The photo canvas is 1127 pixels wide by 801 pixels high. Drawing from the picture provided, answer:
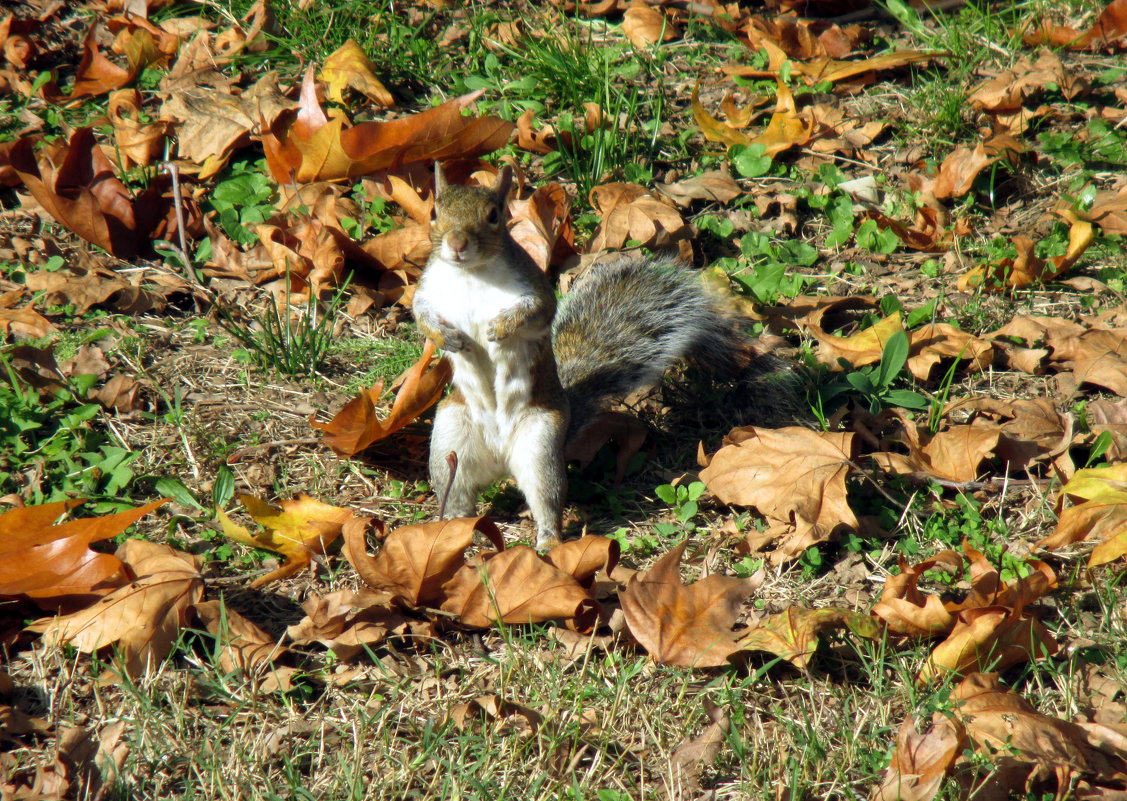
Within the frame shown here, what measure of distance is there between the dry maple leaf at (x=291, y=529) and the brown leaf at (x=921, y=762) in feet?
4.23

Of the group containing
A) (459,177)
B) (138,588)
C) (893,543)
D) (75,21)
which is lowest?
(893,543)

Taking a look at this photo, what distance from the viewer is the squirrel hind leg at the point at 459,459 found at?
2.52 metres

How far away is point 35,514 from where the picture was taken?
2.18 m

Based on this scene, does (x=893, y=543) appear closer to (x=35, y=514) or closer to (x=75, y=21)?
(x=35, y=514)

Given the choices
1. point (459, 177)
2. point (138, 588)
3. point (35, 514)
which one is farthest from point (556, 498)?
point (459, 177)

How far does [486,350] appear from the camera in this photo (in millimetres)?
2494

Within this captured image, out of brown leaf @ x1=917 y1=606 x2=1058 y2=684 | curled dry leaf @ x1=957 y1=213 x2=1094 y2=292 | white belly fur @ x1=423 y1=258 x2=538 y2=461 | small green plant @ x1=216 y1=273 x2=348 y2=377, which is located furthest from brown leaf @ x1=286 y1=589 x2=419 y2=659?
curled dry leaf @ x1=957 y1=213 x2=1094 y2=292

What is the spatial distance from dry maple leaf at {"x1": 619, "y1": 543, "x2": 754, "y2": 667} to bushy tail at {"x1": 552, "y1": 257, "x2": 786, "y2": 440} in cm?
73

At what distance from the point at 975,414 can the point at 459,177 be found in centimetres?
183

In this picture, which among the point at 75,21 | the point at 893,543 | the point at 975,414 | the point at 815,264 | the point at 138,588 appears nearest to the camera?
the point at 138,588

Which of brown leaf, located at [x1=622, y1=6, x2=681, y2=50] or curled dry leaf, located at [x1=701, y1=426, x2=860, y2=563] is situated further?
brown leaf, located at [x1=622, y1=6, x2=681, y2=50]

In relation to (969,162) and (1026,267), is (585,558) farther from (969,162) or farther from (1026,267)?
(969,162)

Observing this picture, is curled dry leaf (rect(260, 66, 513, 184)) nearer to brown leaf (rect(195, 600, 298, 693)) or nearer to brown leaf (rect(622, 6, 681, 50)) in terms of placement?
brown leaf (rect(622, 6, 681, 50))

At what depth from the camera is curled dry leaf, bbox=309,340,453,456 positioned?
98.3 inches
